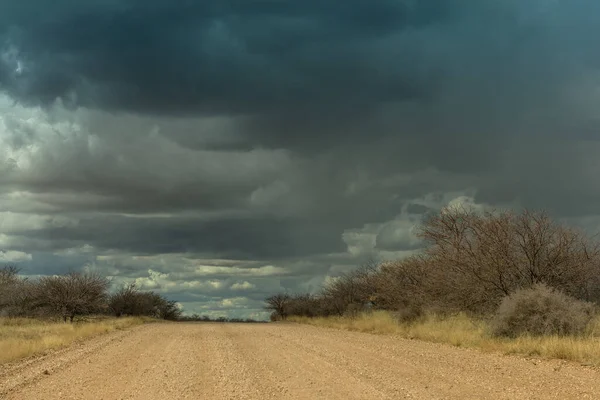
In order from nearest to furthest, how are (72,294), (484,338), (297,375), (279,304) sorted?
1. (297,375)
2. (484,338)
3. (72,294)
4. (279,304)

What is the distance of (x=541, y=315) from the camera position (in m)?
23.4

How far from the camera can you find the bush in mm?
23000

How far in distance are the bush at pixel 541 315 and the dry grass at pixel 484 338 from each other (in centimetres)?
55

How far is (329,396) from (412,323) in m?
24.4

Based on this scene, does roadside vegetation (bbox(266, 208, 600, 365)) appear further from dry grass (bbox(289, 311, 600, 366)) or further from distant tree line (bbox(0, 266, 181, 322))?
distant tree line (bbox(0, 266, 181, 322))

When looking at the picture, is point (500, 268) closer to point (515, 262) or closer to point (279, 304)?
point (515, 262)

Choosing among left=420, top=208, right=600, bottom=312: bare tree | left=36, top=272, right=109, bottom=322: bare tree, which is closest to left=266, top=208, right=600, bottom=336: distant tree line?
left=420, top=208, right=600, bottom=312: bare tree

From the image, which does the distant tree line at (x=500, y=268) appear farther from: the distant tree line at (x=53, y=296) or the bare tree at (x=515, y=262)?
the distant tree line at (x=53, y=296)

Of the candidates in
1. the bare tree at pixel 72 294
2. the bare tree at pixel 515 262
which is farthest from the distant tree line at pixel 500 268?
the bare tree at pixel 72 294

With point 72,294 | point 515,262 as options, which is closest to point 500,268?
point 515,262

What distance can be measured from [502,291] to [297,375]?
51.4ft

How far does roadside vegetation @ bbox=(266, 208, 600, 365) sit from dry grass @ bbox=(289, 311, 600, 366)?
39 millimetres

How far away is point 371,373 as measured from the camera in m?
16.0

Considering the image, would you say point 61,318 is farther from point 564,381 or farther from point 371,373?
point 564,381
